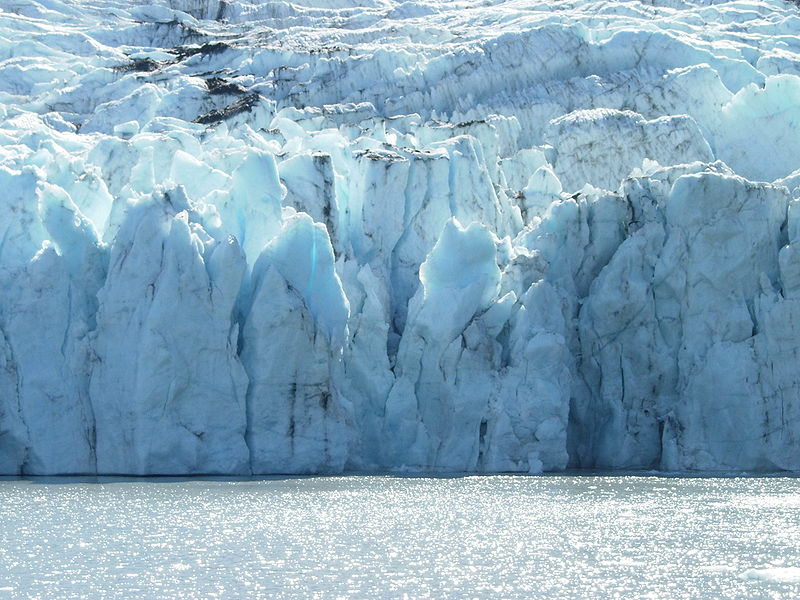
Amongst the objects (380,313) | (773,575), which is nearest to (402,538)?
(773,575)

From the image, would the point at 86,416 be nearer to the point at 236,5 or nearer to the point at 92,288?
the point at 92,288

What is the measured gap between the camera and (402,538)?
17422 mm

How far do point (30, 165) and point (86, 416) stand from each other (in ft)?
15.6

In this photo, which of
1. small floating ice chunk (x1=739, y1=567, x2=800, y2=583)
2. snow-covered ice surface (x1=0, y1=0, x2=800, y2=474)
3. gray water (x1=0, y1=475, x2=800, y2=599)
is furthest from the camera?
snow-covered ice surface (x1=0, y1=0, x2=800, y2=474)

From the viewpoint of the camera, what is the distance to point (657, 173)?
84.3ft

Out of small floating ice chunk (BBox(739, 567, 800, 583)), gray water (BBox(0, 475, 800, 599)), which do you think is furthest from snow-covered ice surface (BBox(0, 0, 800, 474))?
small floating ice chunk (BBox(739, 567, 800, 583))

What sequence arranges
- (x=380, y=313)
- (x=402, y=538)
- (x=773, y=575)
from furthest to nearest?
(x=380, y=313)
(x=402, y=538)
(x=773, y=575)

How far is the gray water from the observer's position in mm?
14766

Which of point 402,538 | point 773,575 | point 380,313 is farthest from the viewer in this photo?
point 380,313

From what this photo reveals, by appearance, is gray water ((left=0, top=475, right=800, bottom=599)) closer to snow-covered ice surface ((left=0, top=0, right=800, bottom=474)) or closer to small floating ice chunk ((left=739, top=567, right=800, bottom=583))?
small floating ice chunk ((left=739, top=567, right=800, bottom=583))

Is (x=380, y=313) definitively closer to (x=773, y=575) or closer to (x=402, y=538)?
(x=402, y=538)

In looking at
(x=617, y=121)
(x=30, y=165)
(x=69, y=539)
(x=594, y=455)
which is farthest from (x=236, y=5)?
(x=69, y=539)

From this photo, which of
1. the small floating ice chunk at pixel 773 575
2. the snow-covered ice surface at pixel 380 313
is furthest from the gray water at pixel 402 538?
the snow-covered ice surface at pixel 380 313

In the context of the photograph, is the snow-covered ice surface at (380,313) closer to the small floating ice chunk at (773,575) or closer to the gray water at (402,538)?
the gray water at (402,538)
